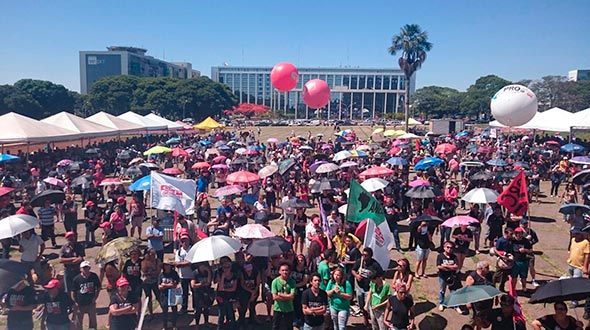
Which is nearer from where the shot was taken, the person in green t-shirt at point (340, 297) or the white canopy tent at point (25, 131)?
the person in green t-shirt at point (340, 297)

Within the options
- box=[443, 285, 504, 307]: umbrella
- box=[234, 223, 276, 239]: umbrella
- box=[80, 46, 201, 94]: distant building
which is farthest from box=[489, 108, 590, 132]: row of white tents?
box=[80, 46, 201, 94]: distant building

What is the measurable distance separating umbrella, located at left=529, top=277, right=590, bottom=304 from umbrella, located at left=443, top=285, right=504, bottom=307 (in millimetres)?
471

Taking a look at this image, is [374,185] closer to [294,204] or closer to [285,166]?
[294,204]

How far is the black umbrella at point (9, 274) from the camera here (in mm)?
5723

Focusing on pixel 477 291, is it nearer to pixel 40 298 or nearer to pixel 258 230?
pixel 258 230

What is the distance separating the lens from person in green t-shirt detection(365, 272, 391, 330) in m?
6.24

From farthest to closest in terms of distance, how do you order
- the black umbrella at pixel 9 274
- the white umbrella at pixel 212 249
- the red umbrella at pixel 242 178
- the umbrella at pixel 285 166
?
1. the umbrella at pixel 285 166
2. the red umbrella at pixel 242 178
3. the white umbrella at pixel 212 249
4. the black umbrella at pixel 9 274

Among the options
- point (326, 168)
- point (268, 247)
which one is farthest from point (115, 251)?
point (326, 168)

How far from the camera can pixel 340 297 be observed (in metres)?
6.24

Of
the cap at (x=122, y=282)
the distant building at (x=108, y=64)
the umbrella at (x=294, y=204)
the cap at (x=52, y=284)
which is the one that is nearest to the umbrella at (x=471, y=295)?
the cap at (x=122, y=282)

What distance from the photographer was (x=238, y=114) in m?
118

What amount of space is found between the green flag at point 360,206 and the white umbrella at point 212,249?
2115mm

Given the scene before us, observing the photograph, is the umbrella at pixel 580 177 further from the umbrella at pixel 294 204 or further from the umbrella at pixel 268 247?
the umbrella at pixel 268 247

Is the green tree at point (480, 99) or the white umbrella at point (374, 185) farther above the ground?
the green tree at point (480, 99)
